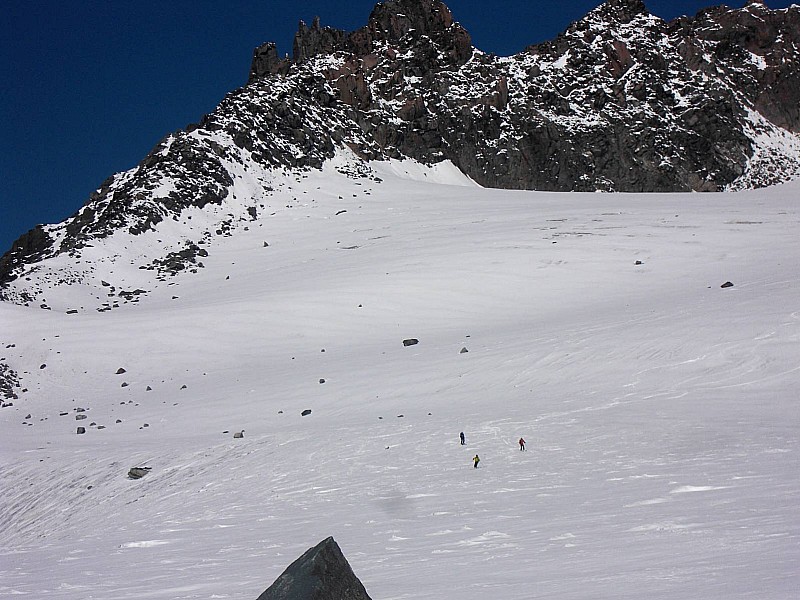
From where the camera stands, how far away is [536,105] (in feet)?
298

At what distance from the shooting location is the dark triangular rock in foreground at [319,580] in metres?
3.99

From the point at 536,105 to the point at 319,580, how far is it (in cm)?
9322

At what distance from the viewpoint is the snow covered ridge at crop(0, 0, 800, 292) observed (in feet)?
223

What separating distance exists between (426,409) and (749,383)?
7.16 metres

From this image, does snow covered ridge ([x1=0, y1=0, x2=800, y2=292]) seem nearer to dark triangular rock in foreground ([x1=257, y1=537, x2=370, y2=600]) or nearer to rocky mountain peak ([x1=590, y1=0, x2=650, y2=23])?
rocky mountain peak ([x1=590, y1=0, x2=650, y2=23])

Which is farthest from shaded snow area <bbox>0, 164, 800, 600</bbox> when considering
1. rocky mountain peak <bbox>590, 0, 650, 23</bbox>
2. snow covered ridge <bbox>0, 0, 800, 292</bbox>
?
rocky mountain peak <bbox>590, 0, 650, 23</bbox>

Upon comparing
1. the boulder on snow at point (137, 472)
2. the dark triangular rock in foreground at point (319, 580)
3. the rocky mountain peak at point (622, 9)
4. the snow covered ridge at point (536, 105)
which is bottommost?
the boulder on snow at point (137, 472)

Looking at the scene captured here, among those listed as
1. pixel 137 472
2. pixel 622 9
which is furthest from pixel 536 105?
pixel 137 472

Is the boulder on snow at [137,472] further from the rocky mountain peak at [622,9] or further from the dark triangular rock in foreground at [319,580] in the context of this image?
the rocky mountain peak at [622,9]

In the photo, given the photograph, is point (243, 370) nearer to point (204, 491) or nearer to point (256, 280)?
point (204, 491)

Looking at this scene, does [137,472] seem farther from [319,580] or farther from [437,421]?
[319,580]

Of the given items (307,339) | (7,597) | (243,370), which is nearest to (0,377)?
(243,370)

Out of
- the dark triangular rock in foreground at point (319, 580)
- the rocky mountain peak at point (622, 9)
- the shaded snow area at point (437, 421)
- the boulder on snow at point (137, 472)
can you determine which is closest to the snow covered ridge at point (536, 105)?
the rocky mountain peak at point (622, 9)

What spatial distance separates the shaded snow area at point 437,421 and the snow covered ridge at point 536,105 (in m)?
30.4
